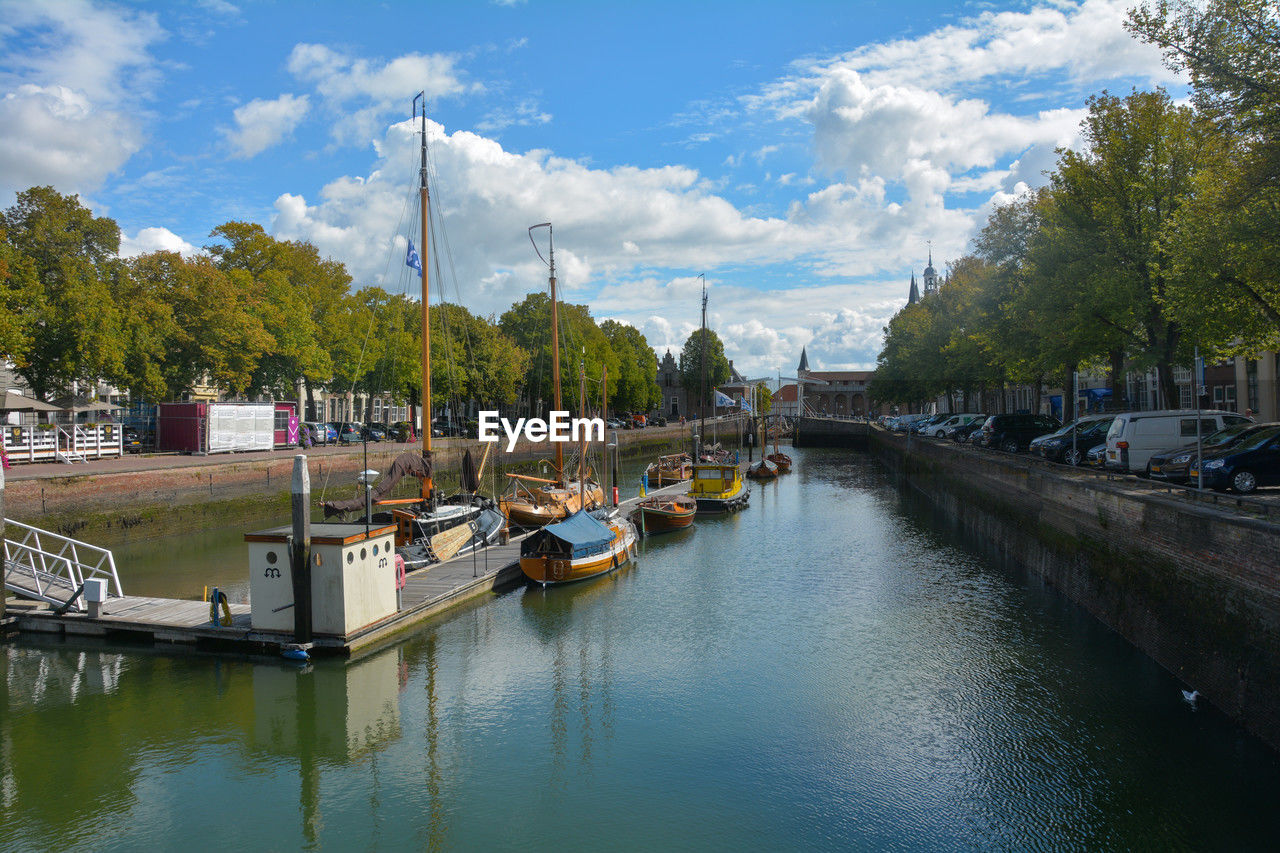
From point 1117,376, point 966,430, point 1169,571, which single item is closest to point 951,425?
point 966,430

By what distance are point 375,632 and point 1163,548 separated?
15714mm

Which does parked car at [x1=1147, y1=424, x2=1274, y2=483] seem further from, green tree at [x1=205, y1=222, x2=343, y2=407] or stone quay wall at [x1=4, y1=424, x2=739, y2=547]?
green tree at [x1=205, y1=222, x2=343, y2=407]

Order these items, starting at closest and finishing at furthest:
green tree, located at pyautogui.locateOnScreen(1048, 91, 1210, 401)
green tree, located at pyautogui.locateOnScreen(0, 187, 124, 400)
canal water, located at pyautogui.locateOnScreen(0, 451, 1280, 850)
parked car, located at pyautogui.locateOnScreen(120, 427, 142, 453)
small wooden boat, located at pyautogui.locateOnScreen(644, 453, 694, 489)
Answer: canal water, located at pyautogui.locateOnScreen(0, 451, 1280, 850)
green tree, located at pyautogui.locateOnScreen(1048, 91, 1210, 401)
green tree, located at pyautogui.locateOnScreen(0, 187, 124, 400)
parked car, located at pyautogui.locateOnScreen(120, 427, 142, 453)
small wooden boat, located at pyautogui.locateOnScreen(644, 453, 694, 489)

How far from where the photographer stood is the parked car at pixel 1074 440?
27031 mm

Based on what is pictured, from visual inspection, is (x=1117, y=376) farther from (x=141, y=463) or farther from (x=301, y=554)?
(x=141, y=463)

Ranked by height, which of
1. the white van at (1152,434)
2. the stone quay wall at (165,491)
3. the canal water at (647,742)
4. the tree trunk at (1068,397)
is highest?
the tree trunk at (1068,397)

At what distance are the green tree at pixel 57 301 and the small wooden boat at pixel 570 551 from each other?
2409cm

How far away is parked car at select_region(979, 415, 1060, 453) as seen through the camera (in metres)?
35.8

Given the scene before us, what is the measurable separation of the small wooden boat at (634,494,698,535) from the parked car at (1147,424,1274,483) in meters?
18.6

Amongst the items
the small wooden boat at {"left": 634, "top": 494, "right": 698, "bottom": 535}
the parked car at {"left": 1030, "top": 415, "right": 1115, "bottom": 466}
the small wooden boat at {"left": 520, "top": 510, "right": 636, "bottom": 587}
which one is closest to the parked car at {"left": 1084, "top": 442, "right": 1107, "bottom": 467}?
the parked car at {"left": 1030, "top": 415, "right": 1115, "bottom": 466}

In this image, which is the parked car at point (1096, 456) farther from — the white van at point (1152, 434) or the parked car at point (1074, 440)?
the white van at point (1152, 434)

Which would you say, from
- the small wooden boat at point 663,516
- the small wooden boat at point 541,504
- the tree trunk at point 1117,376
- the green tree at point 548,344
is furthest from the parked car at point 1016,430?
the green tree at point 548,344

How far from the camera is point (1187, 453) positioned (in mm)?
19844

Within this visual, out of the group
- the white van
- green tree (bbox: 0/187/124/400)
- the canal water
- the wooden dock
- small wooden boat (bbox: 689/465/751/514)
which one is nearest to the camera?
the canal water
